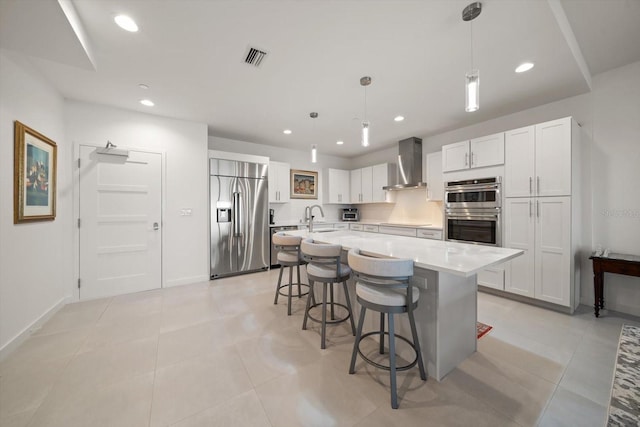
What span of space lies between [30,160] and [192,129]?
1.91m

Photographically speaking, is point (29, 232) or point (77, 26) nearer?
point (77, 26)

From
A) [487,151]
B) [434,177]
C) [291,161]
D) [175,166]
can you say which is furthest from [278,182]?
[487,151]

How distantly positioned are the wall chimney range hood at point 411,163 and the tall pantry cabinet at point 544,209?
1.70 meters

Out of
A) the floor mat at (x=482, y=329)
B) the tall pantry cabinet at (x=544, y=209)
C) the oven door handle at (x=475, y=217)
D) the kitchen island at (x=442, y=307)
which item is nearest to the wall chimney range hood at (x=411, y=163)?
the oven door handle at (x=475, y=217)

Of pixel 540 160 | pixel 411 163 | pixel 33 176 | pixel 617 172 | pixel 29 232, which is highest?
pixel 411 163

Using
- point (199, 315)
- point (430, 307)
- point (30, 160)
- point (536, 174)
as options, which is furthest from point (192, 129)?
point (536, 174)

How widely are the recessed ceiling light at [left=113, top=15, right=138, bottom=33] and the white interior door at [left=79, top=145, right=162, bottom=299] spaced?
206 cm

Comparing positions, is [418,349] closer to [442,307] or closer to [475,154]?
[442,307]

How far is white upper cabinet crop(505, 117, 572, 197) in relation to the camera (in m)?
2.68

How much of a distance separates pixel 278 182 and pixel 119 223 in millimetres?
2816

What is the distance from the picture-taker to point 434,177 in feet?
14.3

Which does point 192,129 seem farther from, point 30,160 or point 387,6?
point 387,6

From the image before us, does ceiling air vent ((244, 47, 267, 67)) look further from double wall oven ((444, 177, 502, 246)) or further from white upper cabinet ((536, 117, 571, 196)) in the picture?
white upper cabinet ((536, 117, 571, 196))

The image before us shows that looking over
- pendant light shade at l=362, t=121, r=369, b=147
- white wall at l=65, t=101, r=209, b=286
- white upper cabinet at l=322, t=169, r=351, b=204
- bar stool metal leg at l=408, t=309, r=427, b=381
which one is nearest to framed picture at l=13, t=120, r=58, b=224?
white wall at l=65, t=101, r=209, b=286
